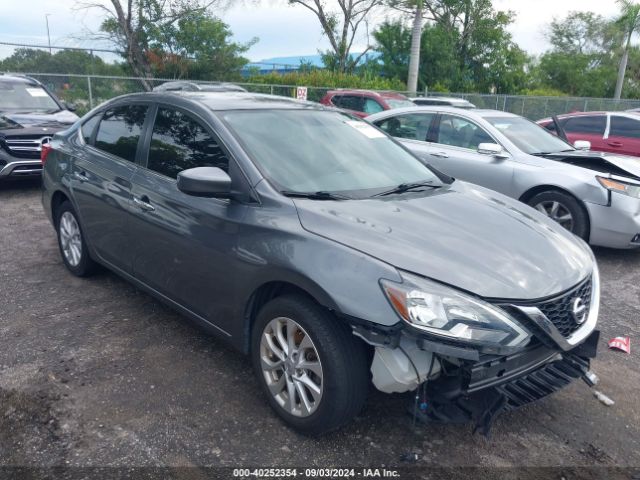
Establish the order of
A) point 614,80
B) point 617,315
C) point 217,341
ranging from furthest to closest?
point 614,80, point 617,315, point 217,341

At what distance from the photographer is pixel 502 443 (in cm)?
284

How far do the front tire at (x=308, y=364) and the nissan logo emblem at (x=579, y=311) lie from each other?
1.05 meters

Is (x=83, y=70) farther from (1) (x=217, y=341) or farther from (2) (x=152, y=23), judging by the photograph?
(1) (x=217, y=341)

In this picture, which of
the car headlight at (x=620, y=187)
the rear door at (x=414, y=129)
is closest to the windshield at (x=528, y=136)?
the rear door at (x=414, y=129)

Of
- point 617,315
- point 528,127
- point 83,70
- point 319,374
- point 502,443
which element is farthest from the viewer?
point 83,70

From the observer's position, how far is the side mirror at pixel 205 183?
9.70 feet

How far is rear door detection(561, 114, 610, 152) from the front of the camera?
1071cm

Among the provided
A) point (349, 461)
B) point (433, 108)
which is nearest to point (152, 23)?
point (433, 108)

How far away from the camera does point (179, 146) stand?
11.9 ft

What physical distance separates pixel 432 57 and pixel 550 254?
2977cm

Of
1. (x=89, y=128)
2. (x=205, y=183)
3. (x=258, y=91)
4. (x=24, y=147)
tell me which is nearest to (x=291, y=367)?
(x=205, y=183)

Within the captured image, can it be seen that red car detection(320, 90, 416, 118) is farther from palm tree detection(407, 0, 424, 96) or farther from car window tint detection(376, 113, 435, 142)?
palm tree detection(407, 0, 424, 96)

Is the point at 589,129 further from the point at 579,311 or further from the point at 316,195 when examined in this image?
the point at 316,195

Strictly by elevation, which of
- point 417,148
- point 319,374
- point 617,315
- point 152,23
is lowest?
point 617,315
